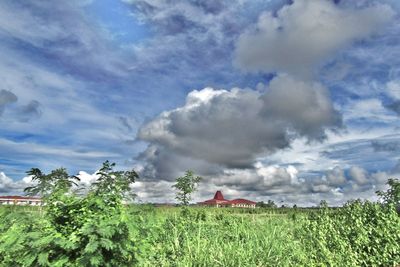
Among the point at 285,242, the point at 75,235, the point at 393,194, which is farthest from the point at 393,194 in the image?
the point at 75,235

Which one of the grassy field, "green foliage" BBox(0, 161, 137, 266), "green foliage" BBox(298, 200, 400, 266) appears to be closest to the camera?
"green foliage" BBox(0, 161, 137, 266)

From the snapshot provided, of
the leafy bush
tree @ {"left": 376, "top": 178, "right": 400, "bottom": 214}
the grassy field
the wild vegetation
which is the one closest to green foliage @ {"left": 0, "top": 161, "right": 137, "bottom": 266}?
the wild vegetation

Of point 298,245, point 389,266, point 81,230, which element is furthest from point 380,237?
point 81,230

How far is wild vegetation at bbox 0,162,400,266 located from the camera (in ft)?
17.1

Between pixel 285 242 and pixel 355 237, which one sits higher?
pixel 355 237

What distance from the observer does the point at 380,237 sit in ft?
38.2

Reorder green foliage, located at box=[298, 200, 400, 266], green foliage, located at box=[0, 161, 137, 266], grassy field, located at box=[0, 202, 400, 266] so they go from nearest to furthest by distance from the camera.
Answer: green foliage, located at box=[0, 161, 137, 266], grassy field, located at box=[0, 202, 400, 266], green foliage, located at box=[298, 200, 400, 266]

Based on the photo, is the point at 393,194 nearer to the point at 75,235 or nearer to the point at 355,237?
the point at 355,237

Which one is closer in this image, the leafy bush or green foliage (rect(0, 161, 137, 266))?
green foliage (rect(0, 161, 137, 266))

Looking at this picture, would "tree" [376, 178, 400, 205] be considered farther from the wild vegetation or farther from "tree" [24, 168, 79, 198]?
"tree" [24, 168, 79, 198]

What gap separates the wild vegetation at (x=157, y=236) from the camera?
17.1 ft

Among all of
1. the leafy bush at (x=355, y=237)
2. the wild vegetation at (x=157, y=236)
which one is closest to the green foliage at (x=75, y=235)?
the wild vegetation at (x=157, y=236)

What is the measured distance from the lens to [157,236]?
5.74 m

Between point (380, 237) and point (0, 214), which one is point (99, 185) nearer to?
point (0, 214)
